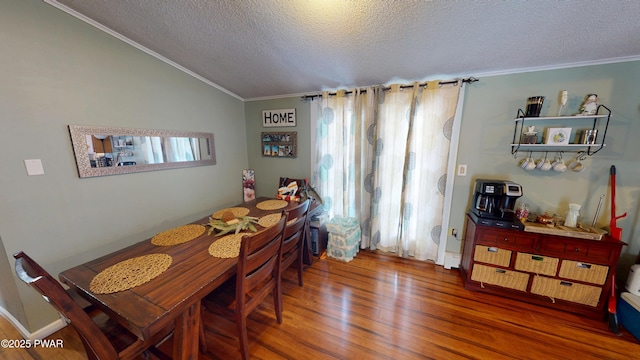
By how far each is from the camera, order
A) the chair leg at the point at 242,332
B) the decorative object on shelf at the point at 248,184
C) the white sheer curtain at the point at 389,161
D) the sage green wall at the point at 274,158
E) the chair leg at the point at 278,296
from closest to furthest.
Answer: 1. the chair leg at the point at 242,332
2. the chair leg at the point at 278,296
3. the white sheer curtain at the point at 389,161
4. the sage green wall at the point at 274,158
5. the decorative object on shelf at the point at 248,184

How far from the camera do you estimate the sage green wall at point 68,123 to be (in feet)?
4.55

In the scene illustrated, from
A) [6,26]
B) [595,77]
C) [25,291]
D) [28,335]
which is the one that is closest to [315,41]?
[6,26]

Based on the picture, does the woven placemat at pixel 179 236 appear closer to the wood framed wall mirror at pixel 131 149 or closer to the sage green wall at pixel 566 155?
the wood framed wall mirror at pixel 131 149

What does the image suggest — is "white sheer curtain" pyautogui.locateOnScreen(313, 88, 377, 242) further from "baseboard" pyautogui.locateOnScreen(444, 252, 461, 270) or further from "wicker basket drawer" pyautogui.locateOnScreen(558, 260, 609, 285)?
"wicker basket drawer" pyautogui.locateOnScreen(558, 260, 609, 285)

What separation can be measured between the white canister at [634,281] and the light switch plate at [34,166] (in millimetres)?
4535

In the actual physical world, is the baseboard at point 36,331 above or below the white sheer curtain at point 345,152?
below

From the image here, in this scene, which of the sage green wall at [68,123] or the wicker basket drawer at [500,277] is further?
the wicker basket drawer at [500,277]

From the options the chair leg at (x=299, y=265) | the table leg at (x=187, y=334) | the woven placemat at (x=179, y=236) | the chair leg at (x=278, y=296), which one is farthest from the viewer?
the chair leg at (x=299, y=265)

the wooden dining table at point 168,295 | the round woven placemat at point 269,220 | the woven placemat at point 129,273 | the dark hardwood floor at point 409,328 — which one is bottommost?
the dark hardwood floor at point 409,328

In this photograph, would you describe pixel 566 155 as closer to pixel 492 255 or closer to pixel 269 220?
pixel 492 255

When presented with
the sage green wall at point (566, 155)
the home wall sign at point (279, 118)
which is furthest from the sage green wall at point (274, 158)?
the sage green wall at point (566, 155)

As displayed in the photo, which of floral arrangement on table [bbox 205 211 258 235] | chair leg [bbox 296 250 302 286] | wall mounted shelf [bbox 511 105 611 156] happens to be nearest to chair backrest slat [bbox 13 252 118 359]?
floral arrangement on table [bbox 205 211 258 235]

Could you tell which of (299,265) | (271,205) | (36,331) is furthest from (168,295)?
(36,331)

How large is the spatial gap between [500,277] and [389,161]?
60.0 inches
